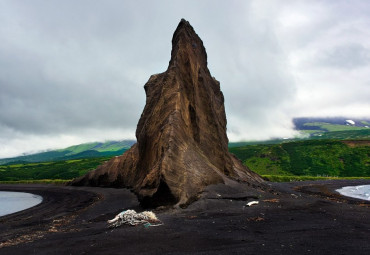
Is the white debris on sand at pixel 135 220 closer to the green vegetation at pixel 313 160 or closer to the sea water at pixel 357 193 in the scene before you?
the sea water at pixel 357 193

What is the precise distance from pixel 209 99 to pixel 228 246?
124 ft

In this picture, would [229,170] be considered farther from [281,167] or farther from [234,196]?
[281,167]

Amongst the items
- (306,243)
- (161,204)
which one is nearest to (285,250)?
(306,243)

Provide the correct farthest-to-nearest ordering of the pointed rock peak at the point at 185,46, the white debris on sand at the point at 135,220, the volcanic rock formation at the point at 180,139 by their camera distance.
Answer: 1. the pointed rock peak at the point at 185,46
2. the volcanic rock formation at the point at 180,139
3. the white debris on sand at the point at 135,220

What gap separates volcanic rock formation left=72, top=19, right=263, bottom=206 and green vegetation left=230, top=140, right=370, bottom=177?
277 ft

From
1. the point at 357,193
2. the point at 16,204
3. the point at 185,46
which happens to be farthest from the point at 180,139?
the point at 357,193

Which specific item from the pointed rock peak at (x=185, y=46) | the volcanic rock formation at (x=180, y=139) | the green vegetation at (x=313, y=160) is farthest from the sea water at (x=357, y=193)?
the green vegetation at (x=313, y=160)

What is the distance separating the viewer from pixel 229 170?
4856 cm

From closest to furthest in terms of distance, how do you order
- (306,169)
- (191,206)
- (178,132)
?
1. (191,206)
2. (178,132)
3. (306,169)

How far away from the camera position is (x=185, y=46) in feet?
154

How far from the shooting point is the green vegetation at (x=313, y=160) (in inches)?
5261

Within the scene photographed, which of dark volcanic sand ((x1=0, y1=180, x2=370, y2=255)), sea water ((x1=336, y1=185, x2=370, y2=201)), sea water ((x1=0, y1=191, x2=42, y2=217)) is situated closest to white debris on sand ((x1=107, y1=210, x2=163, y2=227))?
dark volcanic sand ((x1=0, y1=180, x2=370, y2=255))

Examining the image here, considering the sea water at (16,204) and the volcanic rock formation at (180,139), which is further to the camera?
the sea water at (16,204)

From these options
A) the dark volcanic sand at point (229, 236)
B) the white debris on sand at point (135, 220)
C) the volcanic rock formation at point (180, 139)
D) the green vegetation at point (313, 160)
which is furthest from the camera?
the green vegetation at point (313, 160)
